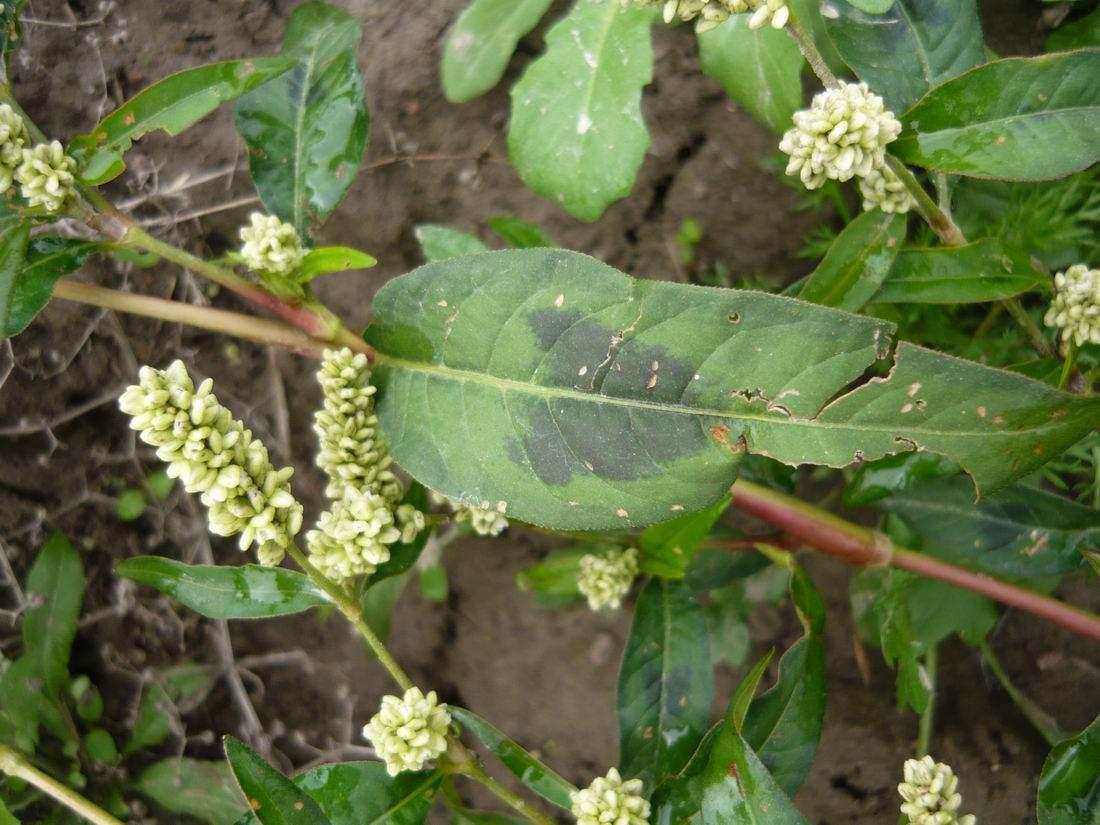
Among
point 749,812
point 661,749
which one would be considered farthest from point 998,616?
point 749,812

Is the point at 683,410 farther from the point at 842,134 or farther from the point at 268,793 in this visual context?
the point at 268,793

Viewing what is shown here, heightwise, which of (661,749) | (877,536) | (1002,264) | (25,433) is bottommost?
(661,749)

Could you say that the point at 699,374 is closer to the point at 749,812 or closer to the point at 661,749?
the point at 749,812

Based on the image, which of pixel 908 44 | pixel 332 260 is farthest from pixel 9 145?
pixel 908 44

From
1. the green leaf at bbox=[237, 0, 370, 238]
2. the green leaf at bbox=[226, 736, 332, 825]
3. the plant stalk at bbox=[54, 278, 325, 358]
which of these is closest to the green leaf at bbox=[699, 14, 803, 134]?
the green leaf at bbox=[237, 0, 370, 238]

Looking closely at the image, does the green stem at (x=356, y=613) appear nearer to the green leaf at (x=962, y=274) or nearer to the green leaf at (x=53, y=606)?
the green leaf at (x=962, y=274)

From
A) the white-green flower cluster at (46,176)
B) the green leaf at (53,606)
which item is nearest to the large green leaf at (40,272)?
the white-green flower cluster at (46,176)
